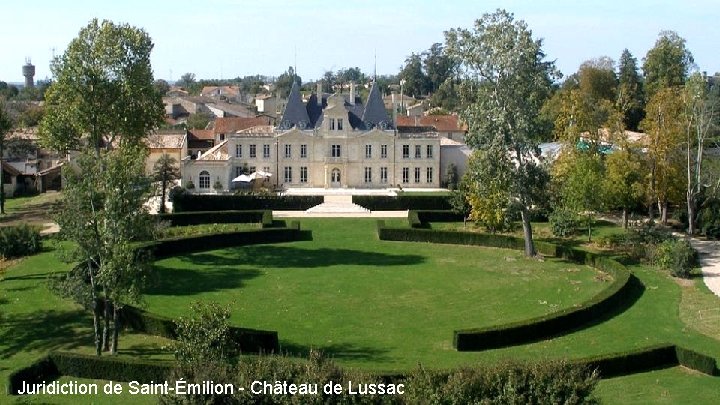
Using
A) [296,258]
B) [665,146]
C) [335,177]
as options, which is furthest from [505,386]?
[335,177]

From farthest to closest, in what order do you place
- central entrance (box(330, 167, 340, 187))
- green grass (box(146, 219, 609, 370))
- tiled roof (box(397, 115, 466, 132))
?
1. tiled roof (box(397, 115, 466, 132))
2. central entrance (box(330, 167, 340, 187))
3. green grass (box(146, 219, 609, 370))

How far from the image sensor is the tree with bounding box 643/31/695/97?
84.6m

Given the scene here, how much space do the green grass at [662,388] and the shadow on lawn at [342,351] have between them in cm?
700

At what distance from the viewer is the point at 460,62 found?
44.0m

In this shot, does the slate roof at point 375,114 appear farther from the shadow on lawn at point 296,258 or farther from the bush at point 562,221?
the shadow on lawn at point 296,258

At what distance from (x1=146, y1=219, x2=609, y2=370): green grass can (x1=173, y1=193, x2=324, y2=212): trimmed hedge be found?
10497mm

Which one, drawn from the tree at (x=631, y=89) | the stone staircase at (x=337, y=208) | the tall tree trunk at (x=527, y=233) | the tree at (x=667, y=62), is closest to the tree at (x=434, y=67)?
the tree at (x=631, y=89)

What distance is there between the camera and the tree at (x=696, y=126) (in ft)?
160

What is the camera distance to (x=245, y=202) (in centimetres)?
5722

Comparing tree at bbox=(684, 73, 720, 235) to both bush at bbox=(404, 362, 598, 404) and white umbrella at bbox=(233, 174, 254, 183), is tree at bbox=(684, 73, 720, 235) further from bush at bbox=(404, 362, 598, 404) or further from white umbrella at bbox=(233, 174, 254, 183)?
bush at bbox=(404, 362, 598, 404)

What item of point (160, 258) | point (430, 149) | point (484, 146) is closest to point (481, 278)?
point (484, 146)

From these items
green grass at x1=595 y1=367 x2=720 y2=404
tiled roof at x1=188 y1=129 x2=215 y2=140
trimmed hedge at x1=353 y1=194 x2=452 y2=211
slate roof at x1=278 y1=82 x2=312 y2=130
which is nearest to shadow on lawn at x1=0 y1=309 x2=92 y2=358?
green grass at x1=595 y1=367 x2=720 y2=404

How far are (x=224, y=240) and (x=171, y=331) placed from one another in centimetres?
1723

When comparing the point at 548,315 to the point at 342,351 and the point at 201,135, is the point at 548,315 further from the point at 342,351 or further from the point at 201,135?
the point at 201,135
